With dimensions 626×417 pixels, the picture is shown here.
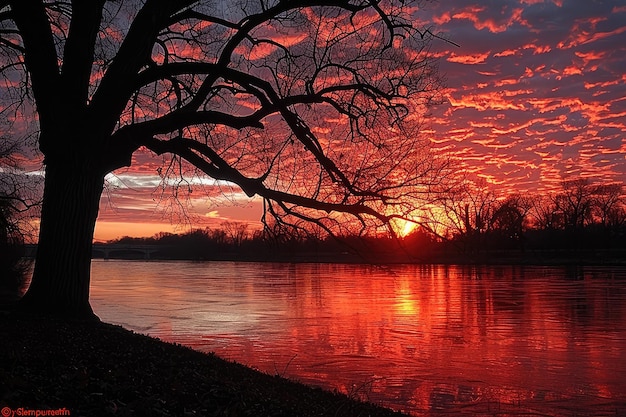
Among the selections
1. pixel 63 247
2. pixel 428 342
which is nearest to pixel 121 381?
pixel 63 247

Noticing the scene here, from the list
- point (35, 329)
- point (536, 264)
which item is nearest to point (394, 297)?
point (35, 329)

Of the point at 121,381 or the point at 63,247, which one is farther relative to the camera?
the point at 63,247

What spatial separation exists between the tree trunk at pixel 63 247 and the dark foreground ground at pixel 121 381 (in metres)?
0.58

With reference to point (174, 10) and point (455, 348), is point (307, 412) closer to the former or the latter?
point (174, 10)

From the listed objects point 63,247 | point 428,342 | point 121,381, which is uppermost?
point 63,247

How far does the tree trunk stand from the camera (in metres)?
10.9

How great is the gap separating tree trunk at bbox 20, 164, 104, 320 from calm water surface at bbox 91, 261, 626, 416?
5391 millimetres

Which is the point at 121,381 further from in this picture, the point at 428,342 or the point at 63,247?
the point at 428,342

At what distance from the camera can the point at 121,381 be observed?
23.0 feet

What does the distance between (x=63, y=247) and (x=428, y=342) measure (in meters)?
14.0

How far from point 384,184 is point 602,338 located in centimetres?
1478

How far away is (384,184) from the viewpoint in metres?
11.2

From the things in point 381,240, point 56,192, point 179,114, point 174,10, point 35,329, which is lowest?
point 35,329

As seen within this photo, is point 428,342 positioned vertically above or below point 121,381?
below
